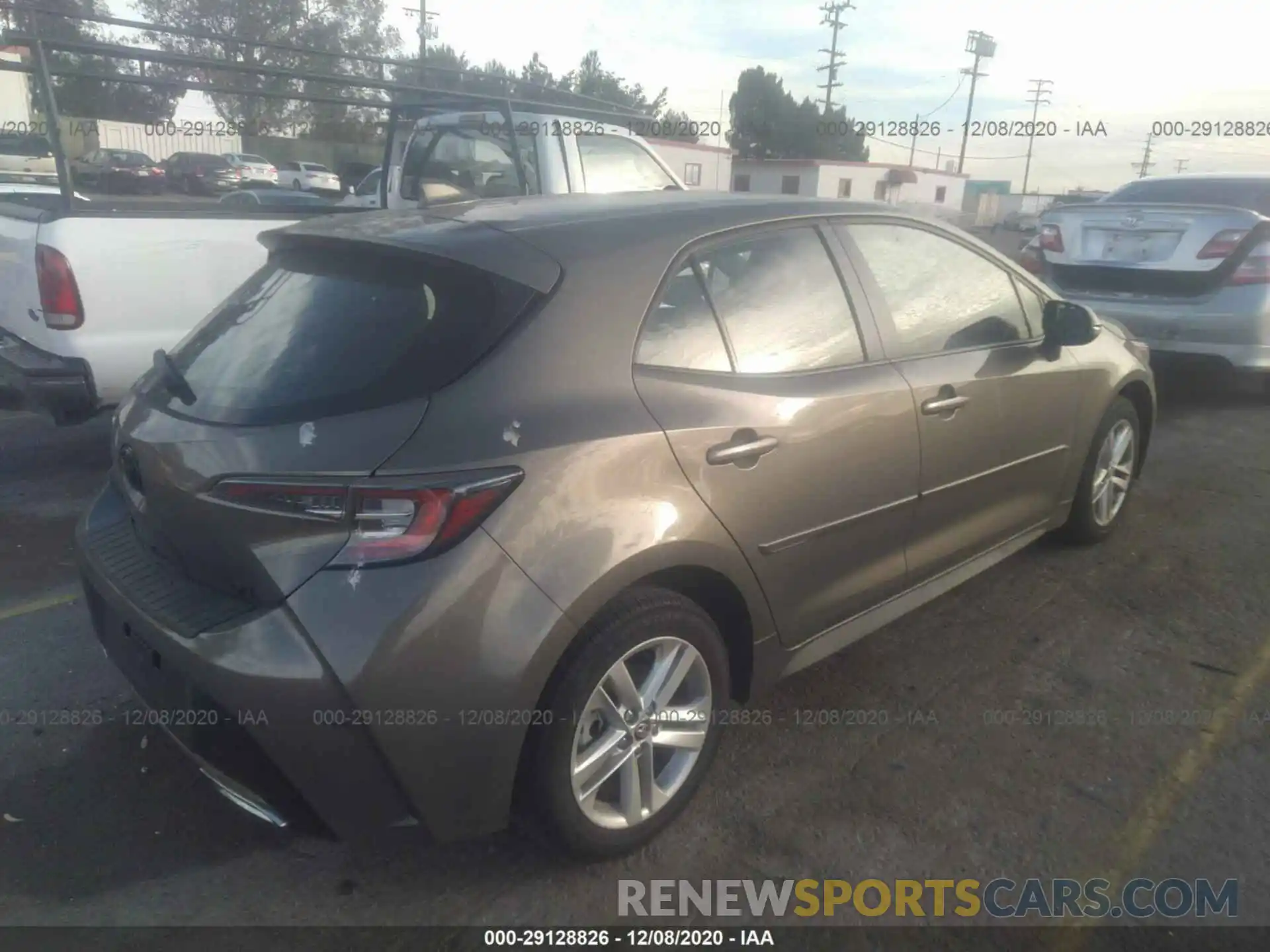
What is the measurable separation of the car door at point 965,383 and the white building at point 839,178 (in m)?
34.9

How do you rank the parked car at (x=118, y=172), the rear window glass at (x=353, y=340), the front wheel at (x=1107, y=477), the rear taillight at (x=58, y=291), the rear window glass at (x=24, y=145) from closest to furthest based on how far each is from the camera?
the rear window glass at (x=353, y=340)
the front wheel at (x=1107, y=477)
the rear taillight at (x=58, y=291)
the parked car at (x=118, y=172)
the rear window glass at (x=24, y=145)

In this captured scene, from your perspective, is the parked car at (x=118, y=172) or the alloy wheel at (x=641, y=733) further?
the parked car at (x=118, y=172)

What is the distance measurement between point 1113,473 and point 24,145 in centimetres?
950

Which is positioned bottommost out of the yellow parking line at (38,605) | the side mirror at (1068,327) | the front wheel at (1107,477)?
the yellow parking line at (38,605)

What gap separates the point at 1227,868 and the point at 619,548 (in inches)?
70.5

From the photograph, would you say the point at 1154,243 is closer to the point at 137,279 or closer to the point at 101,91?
the point at 137,279

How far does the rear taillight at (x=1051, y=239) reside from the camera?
750cm

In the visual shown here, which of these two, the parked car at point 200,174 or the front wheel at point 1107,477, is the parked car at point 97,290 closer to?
the parked car at point 200,174

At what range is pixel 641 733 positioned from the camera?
98.8 inches

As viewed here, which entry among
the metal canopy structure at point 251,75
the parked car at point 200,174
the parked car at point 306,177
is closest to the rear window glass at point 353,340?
the metal canopy structure at point 251,75

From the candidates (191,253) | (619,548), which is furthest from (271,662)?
(191,253)

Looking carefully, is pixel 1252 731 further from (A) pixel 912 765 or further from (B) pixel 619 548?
(B) pixel 619 548

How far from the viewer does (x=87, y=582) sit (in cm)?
266

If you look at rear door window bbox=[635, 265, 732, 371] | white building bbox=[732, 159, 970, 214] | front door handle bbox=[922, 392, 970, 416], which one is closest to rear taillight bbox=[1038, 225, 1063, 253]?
front door handle bbox=[922, 392, 970, 416]
